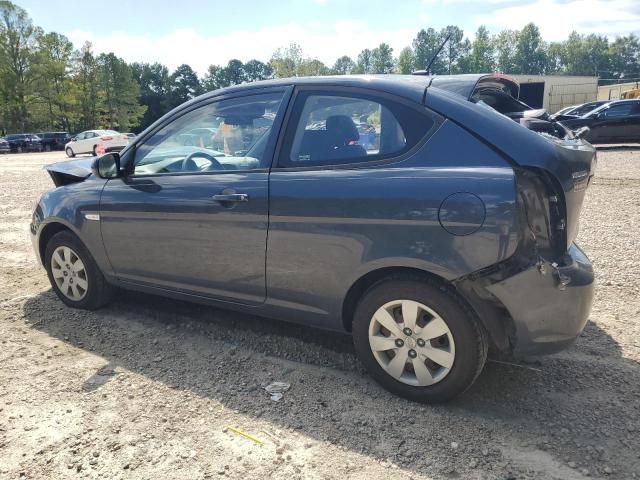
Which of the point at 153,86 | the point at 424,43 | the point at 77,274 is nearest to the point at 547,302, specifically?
the point at 77,274

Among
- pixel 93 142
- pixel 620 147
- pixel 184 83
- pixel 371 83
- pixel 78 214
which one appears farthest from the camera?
pixel 184 83

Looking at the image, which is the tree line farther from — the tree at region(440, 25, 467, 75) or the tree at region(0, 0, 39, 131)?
the tree at region(440, 25, 467, 75)

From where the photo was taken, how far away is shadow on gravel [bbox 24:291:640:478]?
2381 millimetres

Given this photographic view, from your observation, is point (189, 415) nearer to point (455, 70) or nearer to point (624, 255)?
point (624, 255)

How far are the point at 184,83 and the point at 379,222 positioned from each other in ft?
299

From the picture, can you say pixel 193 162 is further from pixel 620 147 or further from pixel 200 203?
pixel 620 147

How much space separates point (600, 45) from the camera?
12075cm

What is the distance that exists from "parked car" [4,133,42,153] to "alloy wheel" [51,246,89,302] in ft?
120

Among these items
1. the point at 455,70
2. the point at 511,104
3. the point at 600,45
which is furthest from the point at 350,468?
the point at 600,45

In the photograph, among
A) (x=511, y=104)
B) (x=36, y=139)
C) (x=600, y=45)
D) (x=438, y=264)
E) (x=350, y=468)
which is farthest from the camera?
(x=600, y=45)

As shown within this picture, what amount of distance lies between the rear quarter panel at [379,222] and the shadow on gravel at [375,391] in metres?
0.46

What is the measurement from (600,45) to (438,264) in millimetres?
144698

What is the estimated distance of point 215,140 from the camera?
11.2 feet

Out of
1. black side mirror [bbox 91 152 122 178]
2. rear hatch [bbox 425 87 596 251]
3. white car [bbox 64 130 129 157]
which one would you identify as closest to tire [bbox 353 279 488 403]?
rear hatch [bbox 425 87 596 251]
